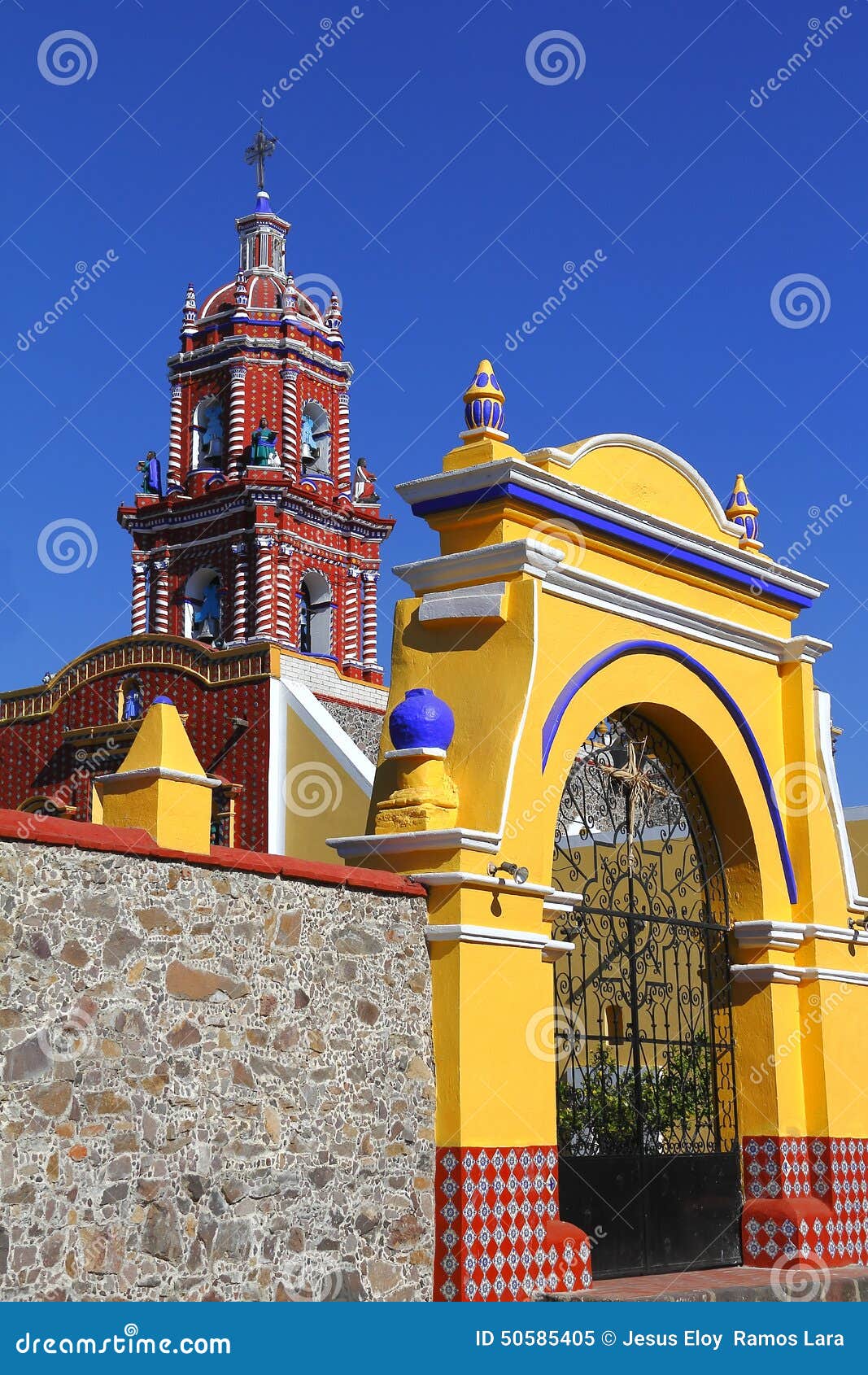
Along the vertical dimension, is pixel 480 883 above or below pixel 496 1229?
above

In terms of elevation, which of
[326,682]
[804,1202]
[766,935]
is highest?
[326,682]

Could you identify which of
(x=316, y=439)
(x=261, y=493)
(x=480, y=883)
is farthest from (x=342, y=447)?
(x=480, y=883)

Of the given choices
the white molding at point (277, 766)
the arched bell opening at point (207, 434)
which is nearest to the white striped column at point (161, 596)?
the arched bell opening at point (207, 434)

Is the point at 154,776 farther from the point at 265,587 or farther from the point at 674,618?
the point at 265,587

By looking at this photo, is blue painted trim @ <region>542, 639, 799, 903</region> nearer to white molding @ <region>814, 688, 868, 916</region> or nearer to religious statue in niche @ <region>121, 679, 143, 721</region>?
white molding @ <region>814, 688, 868, 916</region>

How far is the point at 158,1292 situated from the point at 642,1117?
14.0 ft

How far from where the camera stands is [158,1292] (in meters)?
7.04

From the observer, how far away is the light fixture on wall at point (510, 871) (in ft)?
29.9

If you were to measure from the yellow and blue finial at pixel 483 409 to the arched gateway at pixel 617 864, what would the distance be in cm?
2

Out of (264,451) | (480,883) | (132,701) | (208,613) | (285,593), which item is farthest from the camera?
(208,613)

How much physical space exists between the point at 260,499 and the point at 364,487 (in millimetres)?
3185

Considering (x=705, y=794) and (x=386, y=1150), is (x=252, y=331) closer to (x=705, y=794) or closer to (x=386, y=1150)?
(x=705, y=794)

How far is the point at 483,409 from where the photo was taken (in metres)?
10.1

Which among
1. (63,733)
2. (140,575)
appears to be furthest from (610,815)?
(140,575)
